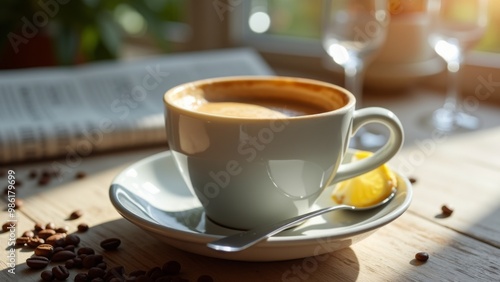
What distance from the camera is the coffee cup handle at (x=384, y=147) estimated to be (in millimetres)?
570

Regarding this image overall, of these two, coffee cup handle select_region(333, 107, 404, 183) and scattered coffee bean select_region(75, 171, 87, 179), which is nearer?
coffee cup handle select_region(333, 107, 404, 183)

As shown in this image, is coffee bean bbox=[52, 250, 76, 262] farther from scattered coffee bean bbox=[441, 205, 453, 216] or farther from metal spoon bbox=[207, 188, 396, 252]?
scattered coffee bean bbox=[441, 205, 453, 216]

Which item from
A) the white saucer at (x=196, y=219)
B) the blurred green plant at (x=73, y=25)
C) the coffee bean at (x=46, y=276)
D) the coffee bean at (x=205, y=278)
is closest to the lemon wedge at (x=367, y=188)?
the white saucer at (x=196, y=219)

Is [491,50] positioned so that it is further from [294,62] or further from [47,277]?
[47,277]

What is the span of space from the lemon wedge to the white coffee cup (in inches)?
1.1

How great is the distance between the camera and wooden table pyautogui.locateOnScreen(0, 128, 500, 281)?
0.52 metres

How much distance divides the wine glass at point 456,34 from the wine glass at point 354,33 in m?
0.09

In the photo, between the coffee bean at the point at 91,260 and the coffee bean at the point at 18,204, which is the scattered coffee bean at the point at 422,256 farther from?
the coffee bean at the point at 18,204

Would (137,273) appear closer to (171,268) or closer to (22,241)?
(171,268)

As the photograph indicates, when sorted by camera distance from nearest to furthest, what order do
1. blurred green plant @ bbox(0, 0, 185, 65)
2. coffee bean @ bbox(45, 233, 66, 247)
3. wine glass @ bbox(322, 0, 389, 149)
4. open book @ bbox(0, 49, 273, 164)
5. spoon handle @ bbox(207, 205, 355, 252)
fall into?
spoon handle @ bbox(207, 205, 355, 252)
coffee bean @ bbox(45, 233, 66, 247)
open book @ bbox(0, 49, 273, 164)
wine glass @ bbox(322, 0, 389, 149)
blurred green plant @ bbox(0, 0, 185, 65)

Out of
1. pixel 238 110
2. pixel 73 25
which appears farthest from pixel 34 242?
pixel 73 25

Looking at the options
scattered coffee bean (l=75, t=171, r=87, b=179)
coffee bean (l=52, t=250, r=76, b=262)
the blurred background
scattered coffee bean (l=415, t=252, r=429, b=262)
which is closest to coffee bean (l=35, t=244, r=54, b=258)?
coffee bean (l=52, t=250, r=76, b=262)

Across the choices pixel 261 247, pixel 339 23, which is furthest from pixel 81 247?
pixel 339 23

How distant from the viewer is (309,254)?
494mm
